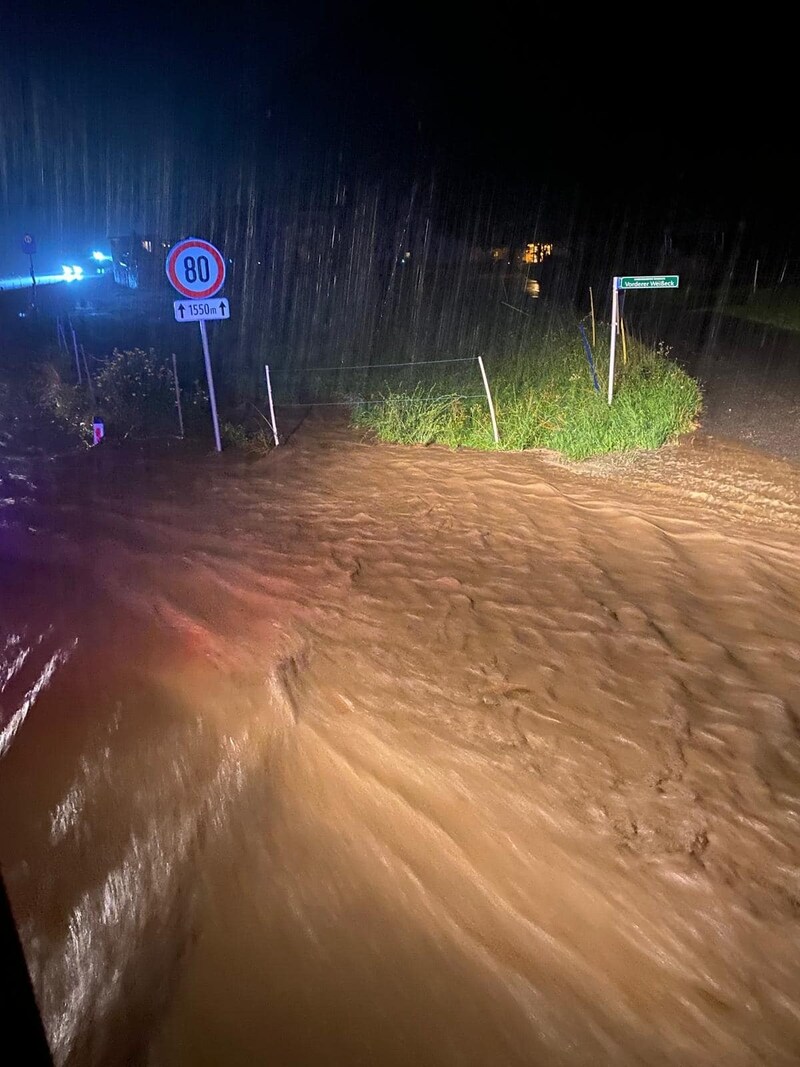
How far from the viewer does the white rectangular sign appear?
30.5ft

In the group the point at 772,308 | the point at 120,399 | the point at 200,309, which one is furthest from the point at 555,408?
the point at 772,308

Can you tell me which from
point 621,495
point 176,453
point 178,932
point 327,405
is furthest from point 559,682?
point 327,405

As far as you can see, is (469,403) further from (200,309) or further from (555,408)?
(200,309)

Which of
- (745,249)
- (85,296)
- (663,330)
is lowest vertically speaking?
(85,296)

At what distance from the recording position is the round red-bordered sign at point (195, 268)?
9117 millimetres

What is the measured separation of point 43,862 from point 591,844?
275 cm

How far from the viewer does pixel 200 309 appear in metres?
9.35

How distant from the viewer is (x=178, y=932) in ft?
10.4

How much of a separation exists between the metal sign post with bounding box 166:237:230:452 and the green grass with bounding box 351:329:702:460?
307 cm

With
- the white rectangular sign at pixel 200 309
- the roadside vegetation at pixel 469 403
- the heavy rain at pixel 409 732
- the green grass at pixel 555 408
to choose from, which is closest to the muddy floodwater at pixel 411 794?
the heavy rain at pixel 409 732

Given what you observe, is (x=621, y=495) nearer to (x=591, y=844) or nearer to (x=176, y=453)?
(x=591, y=844)

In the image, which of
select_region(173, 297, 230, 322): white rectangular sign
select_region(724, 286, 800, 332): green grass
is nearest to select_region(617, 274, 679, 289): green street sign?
select_region(173, 297, 230, 322): white rectangular sign

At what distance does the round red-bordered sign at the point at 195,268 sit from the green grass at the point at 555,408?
3.21 m

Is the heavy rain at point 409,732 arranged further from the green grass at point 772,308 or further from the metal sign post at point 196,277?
the green grass at point 772,308
